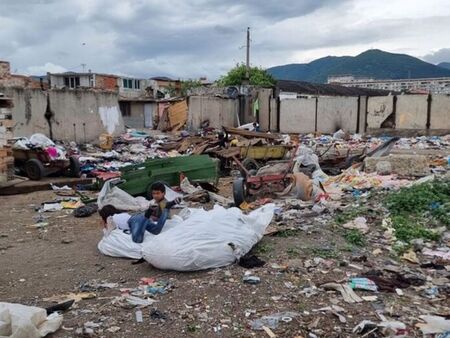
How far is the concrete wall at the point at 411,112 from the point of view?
19328 mm

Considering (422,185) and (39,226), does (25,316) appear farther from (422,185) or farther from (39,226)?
(422,185)

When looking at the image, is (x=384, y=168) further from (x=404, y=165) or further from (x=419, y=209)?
(x=419, y=209)

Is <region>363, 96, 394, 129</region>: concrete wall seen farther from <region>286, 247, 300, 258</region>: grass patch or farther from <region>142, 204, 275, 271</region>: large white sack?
<region>142, 204, 275, 271</region>: large white sack

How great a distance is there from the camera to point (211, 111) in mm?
23000

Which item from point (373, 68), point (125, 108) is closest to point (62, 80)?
point (125, 108)

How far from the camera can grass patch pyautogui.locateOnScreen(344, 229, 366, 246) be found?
18.1 feet

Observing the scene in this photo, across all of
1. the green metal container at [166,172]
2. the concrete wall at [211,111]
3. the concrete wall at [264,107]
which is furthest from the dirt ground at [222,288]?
the concrete wall at [264,107]

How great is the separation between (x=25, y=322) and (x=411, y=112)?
62.7ft

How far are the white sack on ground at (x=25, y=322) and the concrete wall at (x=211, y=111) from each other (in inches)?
781

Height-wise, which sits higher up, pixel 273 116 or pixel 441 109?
pixel 441 109

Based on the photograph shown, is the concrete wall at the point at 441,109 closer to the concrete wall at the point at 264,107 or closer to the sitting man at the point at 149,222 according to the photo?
the concrete wall at the point at 264,107

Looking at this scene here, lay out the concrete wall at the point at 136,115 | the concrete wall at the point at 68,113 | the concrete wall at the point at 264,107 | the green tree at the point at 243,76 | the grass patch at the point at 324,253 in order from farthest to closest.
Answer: the green tree at the point at 243,76 → the concrete wall at the point at 136,115 → the concrete wall at the point at 264,107 → the concrete wall at the point at 68,113 → the grass patch at the point at 324,253

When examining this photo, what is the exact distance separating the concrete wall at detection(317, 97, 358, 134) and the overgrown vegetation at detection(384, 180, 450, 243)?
13977mm

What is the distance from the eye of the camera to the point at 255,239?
5102mm
